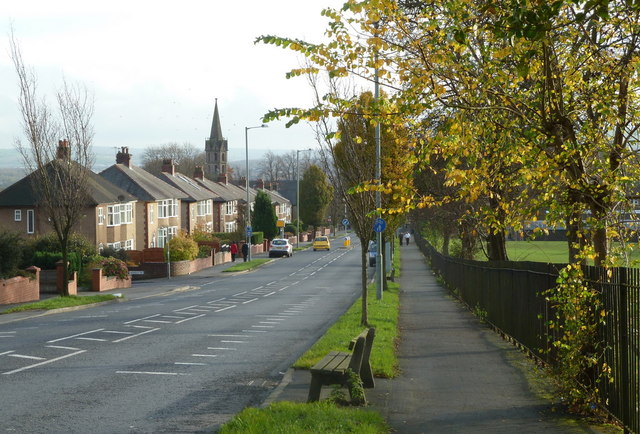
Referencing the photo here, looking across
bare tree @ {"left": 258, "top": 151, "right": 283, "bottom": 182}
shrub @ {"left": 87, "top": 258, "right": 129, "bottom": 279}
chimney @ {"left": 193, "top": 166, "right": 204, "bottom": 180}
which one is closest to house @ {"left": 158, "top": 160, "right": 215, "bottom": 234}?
chimney @ {"left": 193, "top": 166, "right": 204, "bottom": 180}

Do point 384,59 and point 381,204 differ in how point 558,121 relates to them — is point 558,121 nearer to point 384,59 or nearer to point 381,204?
point 384,59

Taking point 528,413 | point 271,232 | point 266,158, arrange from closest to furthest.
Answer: point 528,413, point 271,232, point 266,158

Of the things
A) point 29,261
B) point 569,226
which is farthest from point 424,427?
point 29,261

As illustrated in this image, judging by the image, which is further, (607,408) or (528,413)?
(528,413)

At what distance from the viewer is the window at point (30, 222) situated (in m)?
48.9

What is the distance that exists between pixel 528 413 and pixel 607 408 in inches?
40.6

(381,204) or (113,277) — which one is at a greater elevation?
(381,204)

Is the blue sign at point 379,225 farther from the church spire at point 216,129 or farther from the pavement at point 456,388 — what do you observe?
the church spire at point 216,129

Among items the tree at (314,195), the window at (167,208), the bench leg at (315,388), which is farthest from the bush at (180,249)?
the tree at (314,195)

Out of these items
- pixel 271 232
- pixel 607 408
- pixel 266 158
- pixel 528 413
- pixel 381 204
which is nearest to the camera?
pixel 607 408

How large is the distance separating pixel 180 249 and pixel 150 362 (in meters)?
37.7

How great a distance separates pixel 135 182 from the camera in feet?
200

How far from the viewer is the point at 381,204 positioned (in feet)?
90.1

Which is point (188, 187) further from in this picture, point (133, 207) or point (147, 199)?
point (133, 207)
